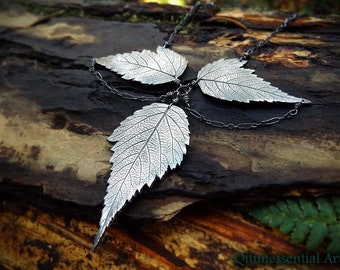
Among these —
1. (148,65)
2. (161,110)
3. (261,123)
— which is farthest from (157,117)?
(261,123)

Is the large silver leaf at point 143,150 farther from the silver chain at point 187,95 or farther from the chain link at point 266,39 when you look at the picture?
the chain link at point 266,39

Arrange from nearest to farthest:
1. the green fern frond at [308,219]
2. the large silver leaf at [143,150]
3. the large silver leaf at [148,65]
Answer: the green fern frond at [308,219], the large silver leaf at [143,150], the large silver leaf at [148,65]

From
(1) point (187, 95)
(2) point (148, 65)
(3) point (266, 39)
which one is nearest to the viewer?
(1) point (187, 95)

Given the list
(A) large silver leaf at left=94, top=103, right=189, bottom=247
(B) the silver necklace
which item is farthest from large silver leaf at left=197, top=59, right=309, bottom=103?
(A) large silver leaf at left=94, top=103, right=189, bottom=247

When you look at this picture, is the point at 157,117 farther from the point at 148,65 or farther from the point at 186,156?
the point at 148,65

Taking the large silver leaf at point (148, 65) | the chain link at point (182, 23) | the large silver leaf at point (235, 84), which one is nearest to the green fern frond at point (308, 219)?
the large silver leaf at point (235, 84)

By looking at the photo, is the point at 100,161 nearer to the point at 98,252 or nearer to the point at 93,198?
the point at 93,198
